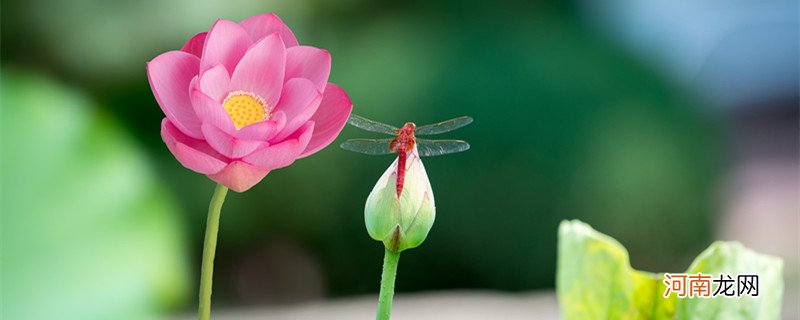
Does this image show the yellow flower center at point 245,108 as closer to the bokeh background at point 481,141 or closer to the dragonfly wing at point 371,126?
the dragonfly wing at point 371,126

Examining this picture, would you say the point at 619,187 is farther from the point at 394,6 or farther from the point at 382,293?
the point at 382,293

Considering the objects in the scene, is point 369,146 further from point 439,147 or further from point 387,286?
point 387,286

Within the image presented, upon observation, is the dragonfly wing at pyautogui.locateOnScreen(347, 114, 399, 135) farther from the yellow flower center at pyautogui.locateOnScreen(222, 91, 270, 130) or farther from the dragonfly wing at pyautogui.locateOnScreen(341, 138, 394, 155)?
the yellow flower center at pyautogui.locateOnScreen(222, 91, 270, 130)

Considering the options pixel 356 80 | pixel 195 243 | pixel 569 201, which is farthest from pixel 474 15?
pixel 195 243

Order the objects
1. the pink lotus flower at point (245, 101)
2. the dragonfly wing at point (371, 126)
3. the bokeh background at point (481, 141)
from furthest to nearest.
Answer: the bokeh background at point (481, 141), the dragonfly wing at point (371, 126), the pink lotus flower at point (245, 101)

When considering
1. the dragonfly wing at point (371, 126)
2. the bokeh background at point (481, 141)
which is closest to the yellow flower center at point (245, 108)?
the dragonfly wing at point (371, 126)

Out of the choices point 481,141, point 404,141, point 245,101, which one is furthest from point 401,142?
point 481,141
